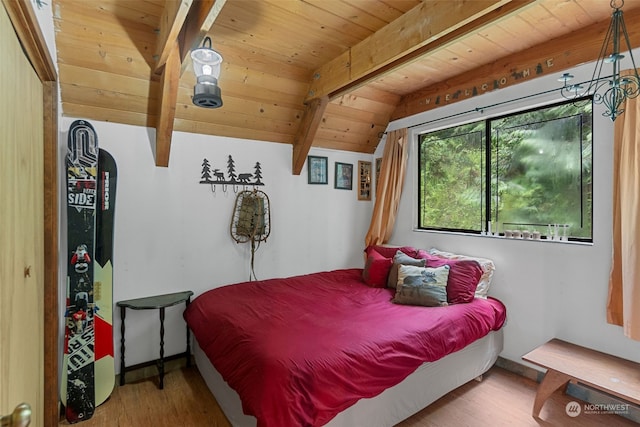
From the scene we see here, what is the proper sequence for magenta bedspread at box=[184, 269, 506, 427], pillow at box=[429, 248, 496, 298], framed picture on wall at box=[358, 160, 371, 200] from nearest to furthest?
magenta bedspread at box=[184, 269, 506, 427], pillow at box=[429, 248, 496, 298], framed picture on wall at box=[358, 160, 371, 200]

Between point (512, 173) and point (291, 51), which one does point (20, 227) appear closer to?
point (291, 51)

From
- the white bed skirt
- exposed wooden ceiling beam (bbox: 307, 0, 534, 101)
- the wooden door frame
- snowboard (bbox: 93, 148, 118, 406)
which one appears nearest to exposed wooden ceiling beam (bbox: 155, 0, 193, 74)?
the wooden door frame

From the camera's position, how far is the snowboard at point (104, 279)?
88.5 inches

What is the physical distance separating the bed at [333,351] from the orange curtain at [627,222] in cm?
76

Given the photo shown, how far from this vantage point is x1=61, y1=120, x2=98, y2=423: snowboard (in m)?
2.08

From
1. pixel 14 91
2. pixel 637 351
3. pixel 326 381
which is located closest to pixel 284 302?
pixel 326 381

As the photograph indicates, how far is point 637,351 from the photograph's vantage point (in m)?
2.06

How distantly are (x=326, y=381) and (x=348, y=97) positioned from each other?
8.57ft

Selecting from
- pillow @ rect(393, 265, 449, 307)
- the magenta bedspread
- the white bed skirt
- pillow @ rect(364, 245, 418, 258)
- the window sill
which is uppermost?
the window sill

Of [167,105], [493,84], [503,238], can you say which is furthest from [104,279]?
[493,84]

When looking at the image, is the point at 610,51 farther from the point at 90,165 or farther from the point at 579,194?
Result: the point at 90,165

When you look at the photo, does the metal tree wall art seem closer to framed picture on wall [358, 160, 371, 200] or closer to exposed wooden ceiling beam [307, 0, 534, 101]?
exposed wooden ceiling beam [307, 0, 534, 101]

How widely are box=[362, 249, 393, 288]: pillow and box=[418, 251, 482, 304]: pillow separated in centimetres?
56

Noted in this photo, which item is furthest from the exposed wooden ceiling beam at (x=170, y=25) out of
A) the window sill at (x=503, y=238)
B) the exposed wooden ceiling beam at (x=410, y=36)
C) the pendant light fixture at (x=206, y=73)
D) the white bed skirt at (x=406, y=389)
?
the window sill at (x=503, y=238)
